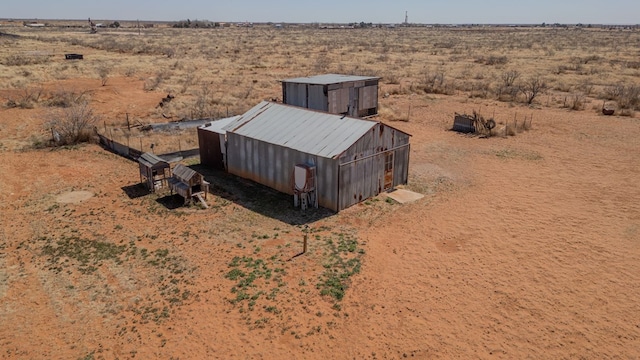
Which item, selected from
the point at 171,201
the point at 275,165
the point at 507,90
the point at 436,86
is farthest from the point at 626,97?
the point at 171,201

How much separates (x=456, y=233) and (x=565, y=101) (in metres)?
26.5

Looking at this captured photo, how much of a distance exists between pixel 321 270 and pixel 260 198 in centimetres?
586

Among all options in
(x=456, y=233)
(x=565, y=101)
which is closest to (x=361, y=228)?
(x=456, y=233)

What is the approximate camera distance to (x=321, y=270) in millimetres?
12930

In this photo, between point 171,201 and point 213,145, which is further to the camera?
point 213,145

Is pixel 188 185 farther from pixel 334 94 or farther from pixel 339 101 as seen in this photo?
pixel 339 101

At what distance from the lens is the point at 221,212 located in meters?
16.7

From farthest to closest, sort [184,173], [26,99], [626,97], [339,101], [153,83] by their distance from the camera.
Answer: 1. [153,83]
2. [626,97]
3. [26,99]
4. [339,101]
5. [184,173]

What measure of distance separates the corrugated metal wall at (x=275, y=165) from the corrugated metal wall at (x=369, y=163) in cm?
47

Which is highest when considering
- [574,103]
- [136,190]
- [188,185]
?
[574,103]

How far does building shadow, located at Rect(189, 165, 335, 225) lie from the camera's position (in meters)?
16.4

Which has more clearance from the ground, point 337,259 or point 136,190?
point 136,190

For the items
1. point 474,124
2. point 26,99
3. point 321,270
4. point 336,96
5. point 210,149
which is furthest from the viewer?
point 26,99

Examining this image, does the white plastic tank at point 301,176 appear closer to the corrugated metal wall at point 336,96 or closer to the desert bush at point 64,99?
the corrugated metal wall at point 336,96
